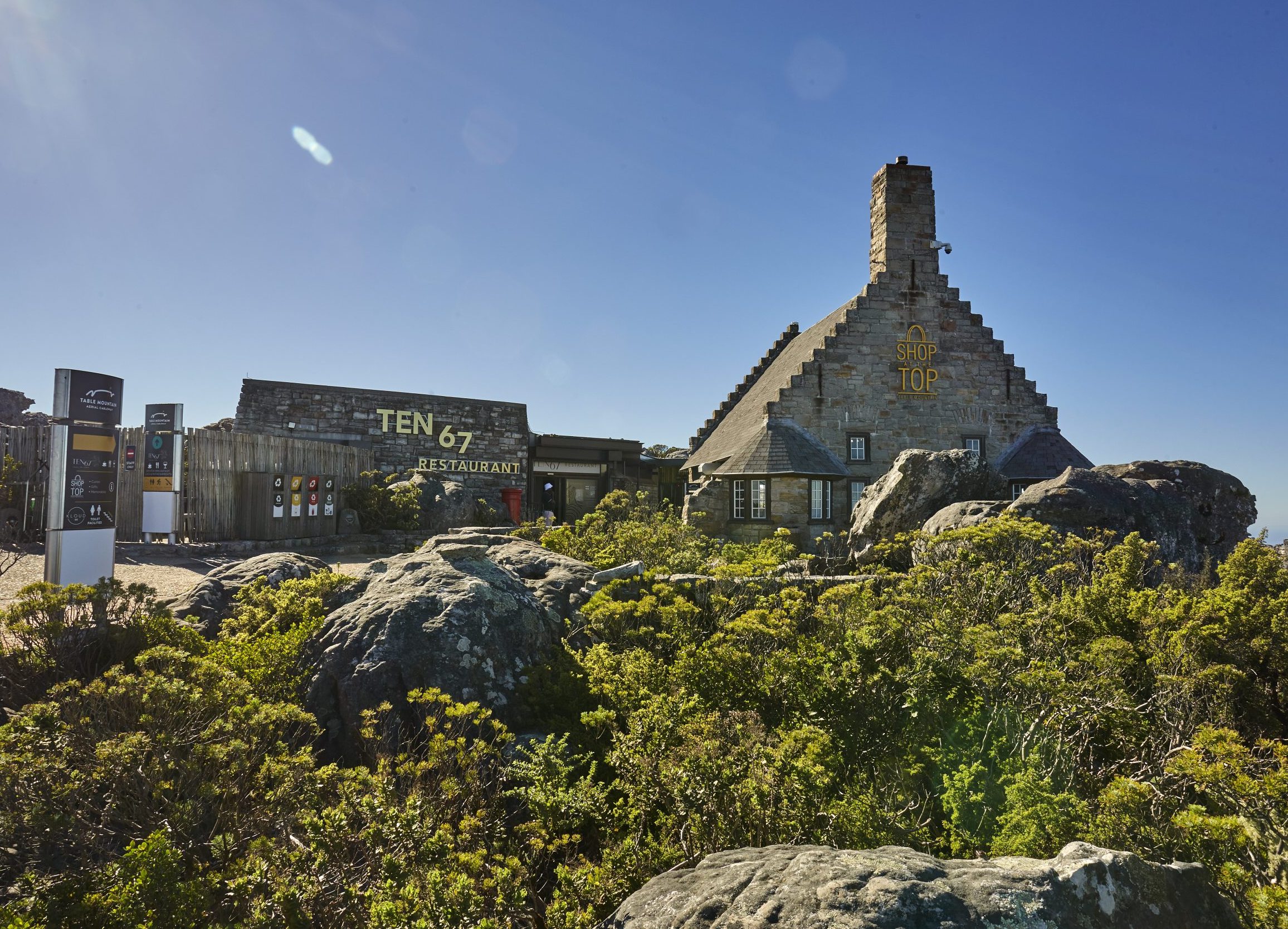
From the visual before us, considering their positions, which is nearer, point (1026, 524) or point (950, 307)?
point (1026, 524)

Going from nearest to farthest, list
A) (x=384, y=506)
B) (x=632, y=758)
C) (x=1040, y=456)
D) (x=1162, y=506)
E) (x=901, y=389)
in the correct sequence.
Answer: (x=632, y=758) < (x=1162, y=506) < (x=1040, y=456) < (x=901, y=389) < (x=384, y=506)

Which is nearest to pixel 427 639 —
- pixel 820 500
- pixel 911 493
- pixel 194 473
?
pixel 911 493

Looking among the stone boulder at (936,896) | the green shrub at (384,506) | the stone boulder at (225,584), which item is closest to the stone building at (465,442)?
the green shrub at (384,506)

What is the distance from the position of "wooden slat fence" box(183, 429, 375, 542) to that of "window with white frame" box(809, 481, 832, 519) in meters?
13.1

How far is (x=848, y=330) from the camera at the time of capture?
18250mm

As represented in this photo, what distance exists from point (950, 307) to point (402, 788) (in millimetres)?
19135

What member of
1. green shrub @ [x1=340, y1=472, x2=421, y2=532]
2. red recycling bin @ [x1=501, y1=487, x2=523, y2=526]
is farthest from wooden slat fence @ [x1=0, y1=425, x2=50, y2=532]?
red recycling bin @ [x1=501, y1=487, x2=523, y2=526]

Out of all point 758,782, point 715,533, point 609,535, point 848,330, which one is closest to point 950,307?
point 848,330

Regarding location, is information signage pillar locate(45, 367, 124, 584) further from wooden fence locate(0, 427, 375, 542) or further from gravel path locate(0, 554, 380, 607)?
wooden fence locate(0, 427, 375, 542)

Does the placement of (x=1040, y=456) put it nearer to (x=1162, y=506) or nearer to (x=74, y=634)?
(x=1162, y=506)

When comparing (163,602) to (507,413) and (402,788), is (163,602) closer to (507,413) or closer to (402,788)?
(402,788)

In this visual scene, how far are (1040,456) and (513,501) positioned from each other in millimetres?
16494

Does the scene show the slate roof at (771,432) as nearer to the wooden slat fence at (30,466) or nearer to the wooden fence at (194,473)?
the wooden fence at (194,473)

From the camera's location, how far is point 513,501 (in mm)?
23734
